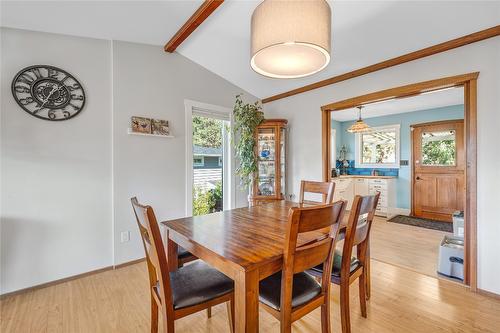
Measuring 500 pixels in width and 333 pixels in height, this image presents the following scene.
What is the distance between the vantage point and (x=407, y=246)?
328 cm

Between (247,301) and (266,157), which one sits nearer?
(247,301)

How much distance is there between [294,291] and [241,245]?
394mm

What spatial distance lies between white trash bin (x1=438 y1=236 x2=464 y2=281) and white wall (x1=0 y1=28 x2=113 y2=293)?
3.57 meters

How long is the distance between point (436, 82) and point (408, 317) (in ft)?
7.08

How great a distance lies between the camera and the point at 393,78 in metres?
2.68

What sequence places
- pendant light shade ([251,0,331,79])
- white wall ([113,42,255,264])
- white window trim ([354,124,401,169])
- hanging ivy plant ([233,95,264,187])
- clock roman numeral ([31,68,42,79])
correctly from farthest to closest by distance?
white window trim ([354,124,401,169])
hanging ivy plant ([233,95,264,187])
white wall ([113,42,255,264])
clock roman numeral ([31,68,42,79])
pendant light shade ([251,0,331,79])

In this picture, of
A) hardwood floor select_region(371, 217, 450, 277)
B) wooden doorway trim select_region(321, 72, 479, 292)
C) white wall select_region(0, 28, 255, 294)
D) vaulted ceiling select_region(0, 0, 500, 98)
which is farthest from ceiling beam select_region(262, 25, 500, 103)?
hardwood floor select_region(371, 217, 450, 277)

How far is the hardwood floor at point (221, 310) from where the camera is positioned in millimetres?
1750

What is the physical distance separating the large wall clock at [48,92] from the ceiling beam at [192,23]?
1131mm

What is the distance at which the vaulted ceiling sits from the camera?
6.53ft

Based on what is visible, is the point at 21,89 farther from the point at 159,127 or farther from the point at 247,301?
the point at 247,301

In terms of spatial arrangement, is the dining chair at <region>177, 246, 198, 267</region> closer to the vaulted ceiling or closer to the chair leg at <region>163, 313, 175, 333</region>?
the chair leg at <region>163, 313, 175, 333</region>

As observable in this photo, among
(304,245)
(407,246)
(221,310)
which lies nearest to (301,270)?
(304,245)

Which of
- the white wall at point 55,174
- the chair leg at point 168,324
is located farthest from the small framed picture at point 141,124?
the chair leg at point 168,324
